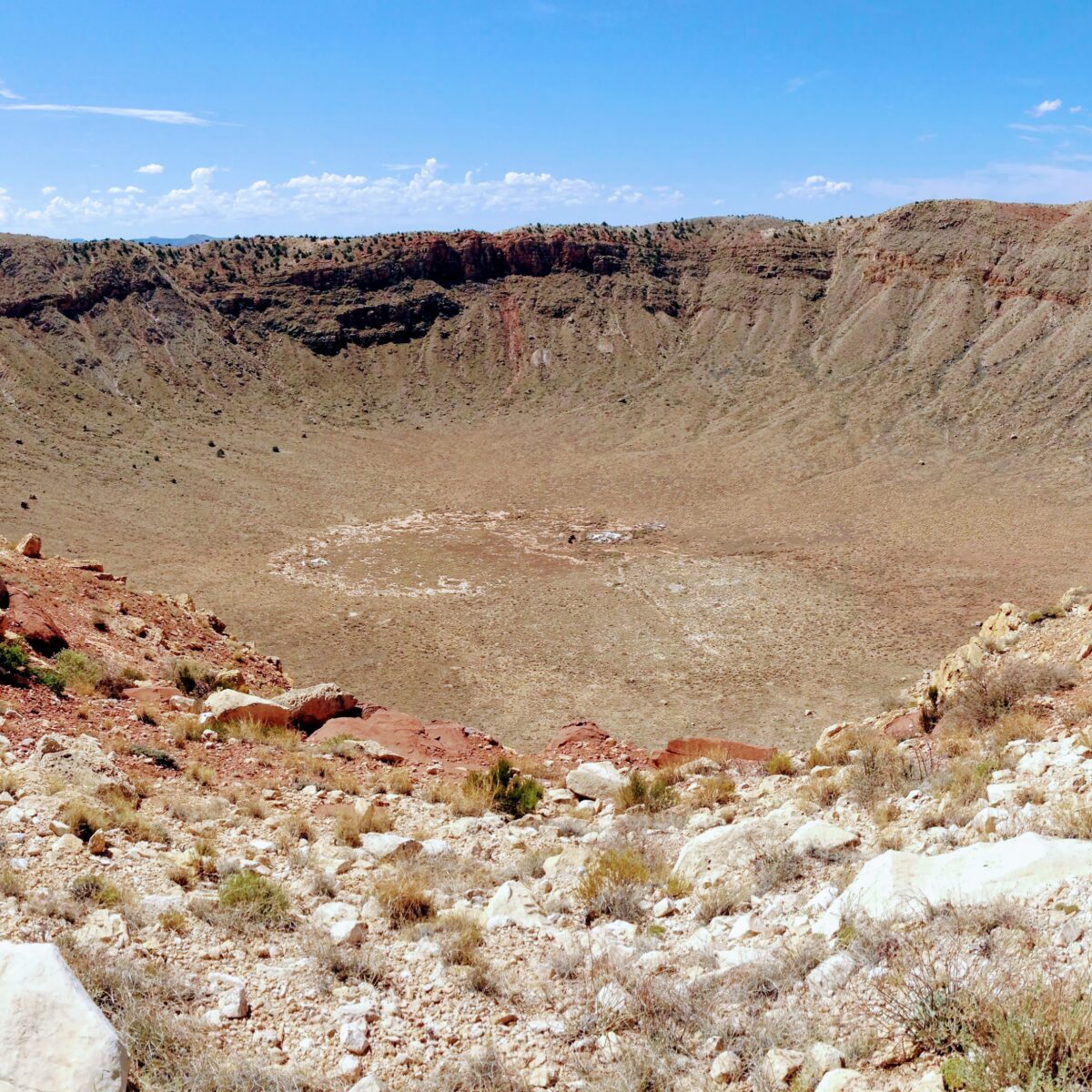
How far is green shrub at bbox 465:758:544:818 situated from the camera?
10094 millimetres

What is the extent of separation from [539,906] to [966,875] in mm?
3197

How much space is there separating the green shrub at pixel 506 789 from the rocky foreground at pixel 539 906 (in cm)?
5

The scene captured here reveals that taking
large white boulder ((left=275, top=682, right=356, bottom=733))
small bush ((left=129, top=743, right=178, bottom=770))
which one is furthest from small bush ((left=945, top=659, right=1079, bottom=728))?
small bush ((left=129, top=743, right=178, bottom=770))

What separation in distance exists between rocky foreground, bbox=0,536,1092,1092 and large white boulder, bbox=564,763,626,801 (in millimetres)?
33

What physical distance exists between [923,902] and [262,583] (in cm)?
3052

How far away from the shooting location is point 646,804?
1002 centimetres

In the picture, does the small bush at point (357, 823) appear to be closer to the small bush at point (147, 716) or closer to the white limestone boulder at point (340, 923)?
the white limestone boulder at point (340, 923)

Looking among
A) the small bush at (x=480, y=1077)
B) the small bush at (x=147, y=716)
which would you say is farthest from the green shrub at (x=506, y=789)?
the small bush at (x=480, y=1077)

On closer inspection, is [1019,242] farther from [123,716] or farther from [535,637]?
[123,716]

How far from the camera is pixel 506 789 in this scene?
10266 mm

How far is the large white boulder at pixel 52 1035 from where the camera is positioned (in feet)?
14.2

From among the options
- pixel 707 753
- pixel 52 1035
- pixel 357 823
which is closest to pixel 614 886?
pixel 357 823

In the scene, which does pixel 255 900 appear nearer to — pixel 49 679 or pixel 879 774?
pixel 879 774

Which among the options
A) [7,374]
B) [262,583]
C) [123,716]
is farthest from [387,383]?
[123,716]
